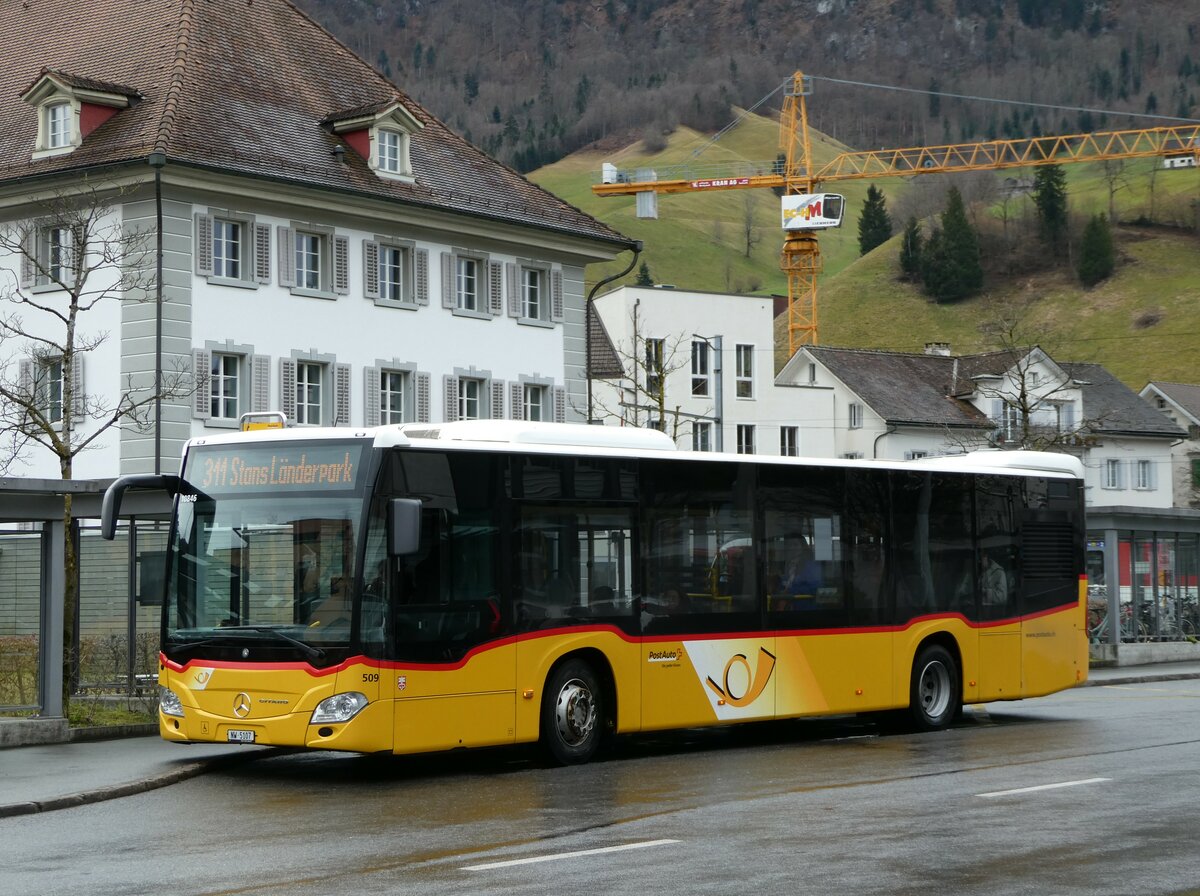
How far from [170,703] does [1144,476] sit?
84.8 metres

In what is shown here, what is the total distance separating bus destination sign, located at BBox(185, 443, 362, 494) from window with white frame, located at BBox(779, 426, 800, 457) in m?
65.3

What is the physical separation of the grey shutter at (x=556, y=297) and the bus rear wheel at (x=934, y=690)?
27.1 metres

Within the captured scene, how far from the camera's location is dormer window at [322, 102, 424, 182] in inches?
1724

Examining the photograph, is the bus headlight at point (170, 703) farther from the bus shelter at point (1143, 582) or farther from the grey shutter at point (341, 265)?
the grey shutter at point (341, 265)

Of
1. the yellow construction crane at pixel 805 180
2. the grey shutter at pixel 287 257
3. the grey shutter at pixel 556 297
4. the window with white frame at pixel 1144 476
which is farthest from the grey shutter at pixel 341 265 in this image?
the yellow construction crane at pixel 805 180

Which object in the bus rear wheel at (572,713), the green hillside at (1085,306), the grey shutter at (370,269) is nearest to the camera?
the bus rear wheel at (572,713)

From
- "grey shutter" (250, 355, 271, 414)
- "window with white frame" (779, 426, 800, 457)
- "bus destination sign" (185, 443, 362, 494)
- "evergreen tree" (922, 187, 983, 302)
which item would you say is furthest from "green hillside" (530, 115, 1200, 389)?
"bus destination sign" (185, 443, 362, 494)

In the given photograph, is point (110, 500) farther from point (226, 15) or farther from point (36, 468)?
point (226, 15)

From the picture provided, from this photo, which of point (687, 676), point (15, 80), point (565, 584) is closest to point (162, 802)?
point (565, 584)

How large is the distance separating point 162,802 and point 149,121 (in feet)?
89.8

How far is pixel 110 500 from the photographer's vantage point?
1602cm

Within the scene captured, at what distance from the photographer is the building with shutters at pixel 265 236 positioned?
3903 cm

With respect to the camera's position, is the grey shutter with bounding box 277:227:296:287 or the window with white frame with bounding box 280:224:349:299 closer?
the grey shutter with bounding box 277:227:296:287

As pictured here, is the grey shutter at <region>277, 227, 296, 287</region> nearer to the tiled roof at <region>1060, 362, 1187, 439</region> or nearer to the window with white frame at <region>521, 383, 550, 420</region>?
the window with white frame at <region>521, 383, 550, 420</region>
